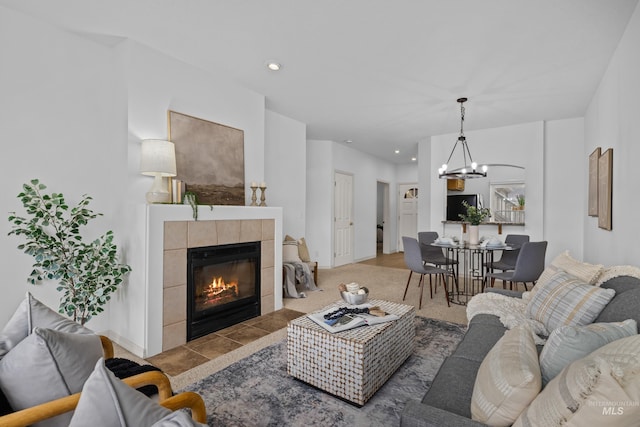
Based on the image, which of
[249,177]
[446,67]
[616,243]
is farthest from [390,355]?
[446,67]

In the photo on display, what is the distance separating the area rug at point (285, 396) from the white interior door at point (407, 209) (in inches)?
256

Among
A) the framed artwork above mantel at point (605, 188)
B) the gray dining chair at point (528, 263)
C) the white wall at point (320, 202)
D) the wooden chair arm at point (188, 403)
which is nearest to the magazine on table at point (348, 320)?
the wooden chair arm at point (188, 403)

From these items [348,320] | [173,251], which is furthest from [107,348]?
[348,320]

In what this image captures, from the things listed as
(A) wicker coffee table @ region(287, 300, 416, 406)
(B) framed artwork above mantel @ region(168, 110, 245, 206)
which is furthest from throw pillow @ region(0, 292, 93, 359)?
(B) framed artwork above mantel @ region(168, 110, 245, 206)

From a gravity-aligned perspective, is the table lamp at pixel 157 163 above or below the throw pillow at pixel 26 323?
above

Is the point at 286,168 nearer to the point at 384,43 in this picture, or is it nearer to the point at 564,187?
the point at 384,43

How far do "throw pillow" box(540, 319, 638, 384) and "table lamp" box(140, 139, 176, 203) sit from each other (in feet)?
9.11

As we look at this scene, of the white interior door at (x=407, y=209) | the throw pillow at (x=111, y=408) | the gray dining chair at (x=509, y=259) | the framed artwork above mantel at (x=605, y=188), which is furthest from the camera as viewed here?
the white interior door at (x=407, y=209)

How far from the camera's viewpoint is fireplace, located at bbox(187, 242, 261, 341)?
2.89 metres

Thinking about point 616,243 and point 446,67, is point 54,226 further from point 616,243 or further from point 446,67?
point 616,243

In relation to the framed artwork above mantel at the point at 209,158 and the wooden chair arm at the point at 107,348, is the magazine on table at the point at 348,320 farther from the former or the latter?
the framed artwork above mantel at the point at 209,158

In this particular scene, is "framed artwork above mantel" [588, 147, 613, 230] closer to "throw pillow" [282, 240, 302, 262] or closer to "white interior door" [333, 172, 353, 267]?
"throw pillow" [282, 240, 302, 262]

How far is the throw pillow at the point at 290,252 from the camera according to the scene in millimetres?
4668

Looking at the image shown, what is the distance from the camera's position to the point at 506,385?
0.98 meters
